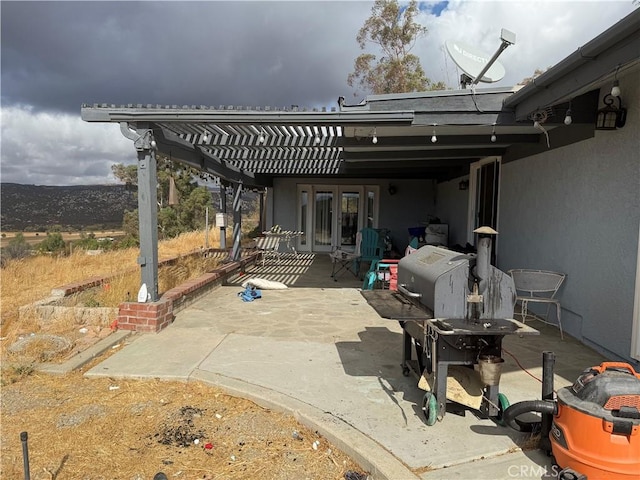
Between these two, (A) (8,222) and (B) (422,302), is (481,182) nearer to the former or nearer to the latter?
(B) (422,302)

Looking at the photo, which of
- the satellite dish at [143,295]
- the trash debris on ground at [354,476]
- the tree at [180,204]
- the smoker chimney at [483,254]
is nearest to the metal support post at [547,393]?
the smoker chimney at [483,254]

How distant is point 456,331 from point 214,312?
414 cm

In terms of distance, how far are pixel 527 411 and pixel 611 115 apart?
326cm

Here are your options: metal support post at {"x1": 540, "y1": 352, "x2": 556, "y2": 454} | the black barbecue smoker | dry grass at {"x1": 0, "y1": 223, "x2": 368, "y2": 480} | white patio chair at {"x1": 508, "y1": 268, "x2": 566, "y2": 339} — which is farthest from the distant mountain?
metal support post at {"x1": 540, "y1": 352, "x2": 556, "y2": 454}

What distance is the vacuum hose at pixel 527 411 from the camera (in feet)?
7.13

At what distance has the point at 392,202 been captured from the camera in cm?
1287

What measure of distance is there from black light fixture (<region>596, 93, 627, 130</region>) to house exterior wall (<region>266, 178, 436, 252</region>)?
27.5 feet

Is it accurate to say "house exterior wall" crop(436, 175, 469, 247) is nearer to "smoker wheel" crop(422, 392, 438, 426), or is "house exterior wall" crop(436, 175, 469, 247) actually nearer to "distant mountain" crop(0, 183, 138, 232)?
"smoker wheel" crop(422, 392, 438, 426)

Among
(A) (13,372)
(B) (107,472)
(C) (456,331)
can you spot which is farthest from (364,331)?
(A) (13,372)

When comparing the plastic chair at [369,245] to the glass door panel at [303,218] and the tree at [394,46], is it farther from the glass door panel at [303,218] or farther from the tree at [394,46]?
the tree at [394,46]

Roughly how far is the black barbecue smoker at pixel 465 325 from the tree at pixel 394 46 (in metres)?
15.5

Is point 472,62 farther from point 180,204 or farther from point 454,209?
point 180,204

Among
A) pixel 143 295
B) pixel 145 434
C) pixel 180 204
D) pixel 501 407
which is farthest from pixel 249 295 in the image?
pixel 180 204

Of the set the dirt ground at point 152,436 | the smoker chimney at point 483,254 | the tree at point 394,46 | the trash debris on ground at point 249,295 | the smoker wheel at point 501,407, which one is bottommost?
the dirt ground at point 152,436
